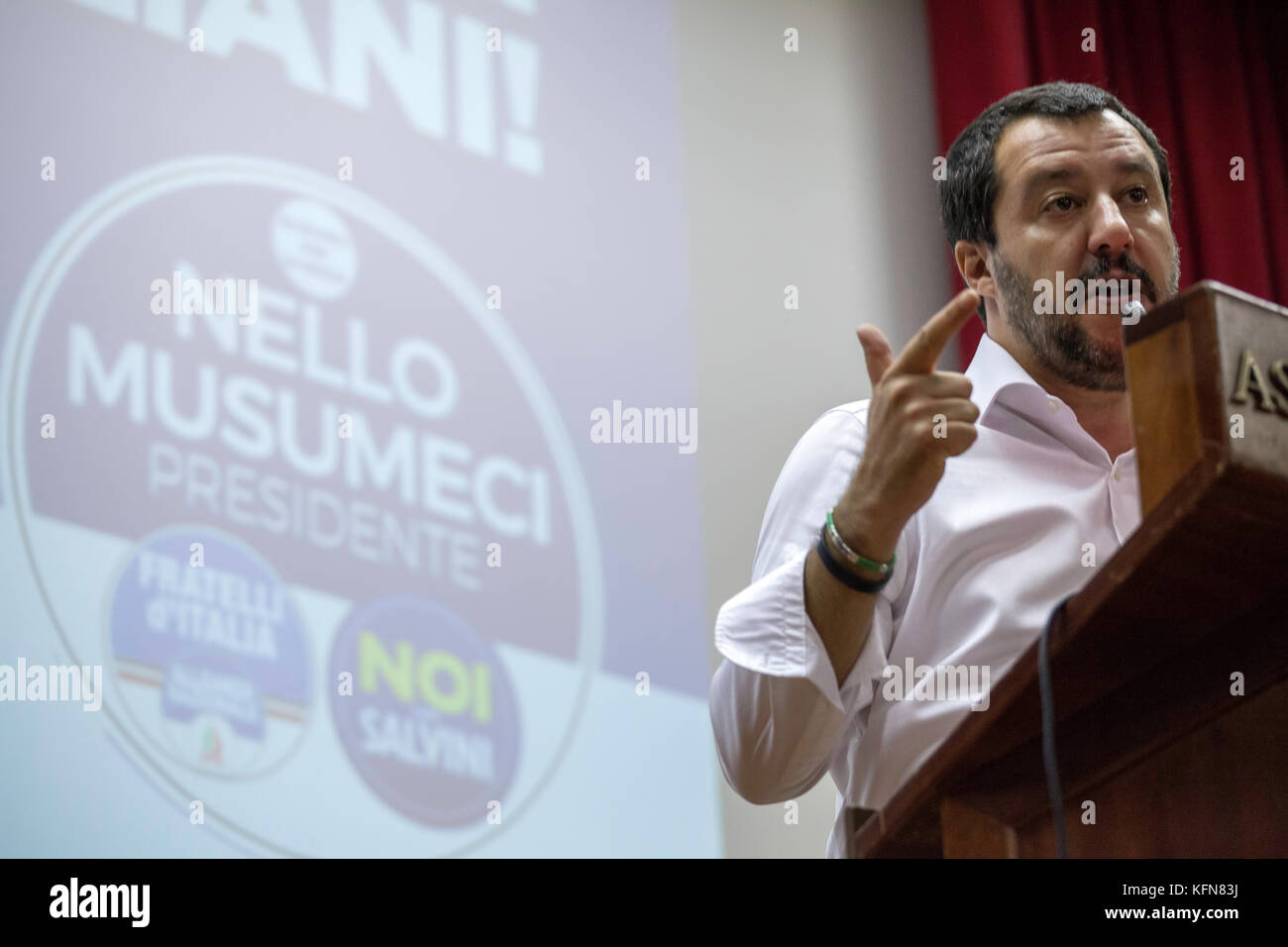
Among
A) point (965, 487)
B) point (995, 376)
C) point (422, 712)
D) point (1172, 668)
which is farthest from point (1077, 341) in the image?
point (422, 712)

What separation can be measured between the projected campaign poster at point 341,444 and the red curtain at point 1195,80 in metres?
0.87

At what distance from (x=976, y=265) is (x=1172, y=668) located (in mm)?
874

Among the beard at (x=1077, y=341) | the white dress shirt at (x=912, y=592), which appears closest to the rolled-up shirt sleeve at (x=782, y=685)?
the white dress shirt at (x=912, y=592)

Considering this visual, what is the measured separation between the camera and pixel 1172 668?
78cm

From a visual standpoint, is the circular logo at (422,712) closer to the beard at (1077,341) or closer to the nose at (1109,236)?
the beard at (1077,341)

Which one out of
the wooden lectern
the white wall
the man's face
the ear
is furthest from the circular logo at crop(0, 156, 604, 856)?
the wooden lectern

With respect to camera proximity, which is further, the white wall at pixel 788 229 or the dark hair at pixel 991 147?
the white wall at pixel 788 229

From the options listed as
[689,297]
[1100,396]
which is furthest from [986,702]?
[689,297]

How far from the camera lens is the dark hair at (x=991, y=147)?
148 centimetres

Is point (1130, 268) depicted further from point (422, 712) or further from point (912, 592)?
point (422, 712)

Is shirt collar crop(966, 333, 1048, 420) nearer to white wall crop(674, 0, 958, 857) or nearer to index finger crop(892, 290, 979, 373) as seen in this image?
index finger crop(892, 290, 979, 373)

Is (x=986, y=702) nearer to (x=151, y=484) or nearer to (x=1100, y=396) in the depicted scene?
(x=1100, y=396)

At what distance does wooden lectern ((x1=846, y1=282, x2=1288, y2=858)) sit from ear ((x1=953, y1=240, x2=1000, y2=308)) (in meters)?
0.79

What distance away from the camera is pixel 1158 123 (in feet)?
9.76
